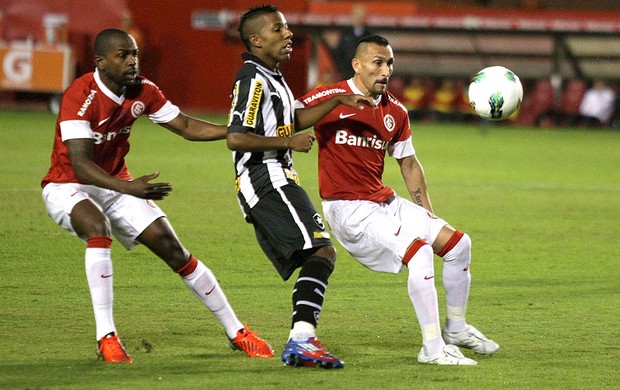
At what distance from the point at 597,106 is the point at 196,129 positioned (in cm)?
2401

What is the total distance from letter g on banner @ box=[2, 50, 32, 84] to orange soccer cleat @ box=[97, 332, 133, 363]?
73.0 feet

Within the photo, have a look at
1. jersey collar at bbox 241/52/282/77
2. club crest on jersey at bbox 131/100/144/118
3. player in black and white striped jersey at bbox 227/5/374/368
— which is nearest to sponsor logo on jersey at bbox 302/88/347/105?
player in black and white striped jersey at bbox 227/5/374/368

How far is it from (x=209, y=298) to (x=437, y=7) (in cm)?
2975

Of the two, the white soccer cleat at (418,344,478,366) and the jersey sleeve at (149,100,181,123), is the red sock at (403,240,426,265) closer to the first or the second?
the white soccer cleat at (418,344,478,366)

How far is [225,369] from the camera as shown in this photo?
567 centimetres

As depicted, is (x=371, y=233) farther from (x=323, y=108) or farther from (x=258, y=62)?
(x=258, y=62)

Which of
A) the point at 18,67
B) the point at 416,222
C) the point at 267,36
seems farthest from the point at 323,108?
the point at 18,67

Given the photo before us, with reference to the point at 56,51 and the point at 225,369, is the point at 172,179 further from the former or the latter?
the point at 56,51

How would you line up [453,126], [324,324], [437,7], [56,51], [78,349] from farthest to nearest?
1. [437,7]
2. [453,126]
3. [56,51]
4. [324,324]
5. [78,349]

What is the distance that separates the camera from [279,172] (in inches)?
235

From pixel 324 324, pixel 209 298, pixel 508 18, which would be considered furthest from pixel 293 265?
pixel 508 18

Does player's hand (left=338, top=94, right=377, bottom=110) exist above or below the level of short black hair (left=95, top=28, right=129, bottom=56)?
below

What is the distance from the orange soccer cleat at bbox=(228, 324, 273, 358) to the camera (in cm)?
598

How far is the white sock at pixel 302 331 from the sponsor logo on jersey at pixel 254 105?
1.08 metres
